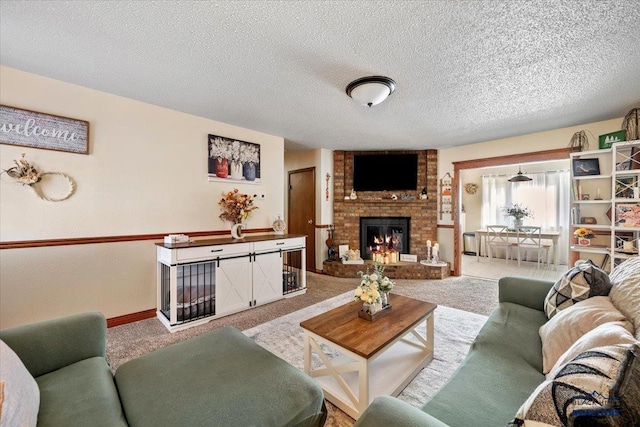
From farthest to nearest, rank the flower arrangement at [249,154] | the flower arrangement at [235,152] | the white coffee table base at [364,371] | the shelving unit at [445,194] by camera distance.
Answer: the shelving unit at [445,194]
the flower arrangement at [249,154]
the flower arrangement at [235,152]
the white coffee table base at [364,371]

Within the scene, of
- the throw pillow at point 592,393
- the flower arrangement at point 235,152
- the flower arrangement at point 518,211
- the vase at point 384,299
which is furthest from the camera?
the flower arrangement at point 518,211

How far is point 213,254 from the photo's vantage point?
9.34 feet

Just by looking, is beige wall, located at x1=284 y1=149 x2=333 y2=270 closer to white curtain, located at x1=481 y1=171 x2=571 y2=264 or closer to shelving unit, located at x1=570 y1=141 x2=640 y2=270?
shelving unit, located at x1=570 y1=141 x2=640 y2=270

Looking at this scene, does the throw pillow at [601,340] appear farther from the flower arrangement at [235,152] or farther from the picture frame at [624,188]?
the flower arrangement at [235,152]

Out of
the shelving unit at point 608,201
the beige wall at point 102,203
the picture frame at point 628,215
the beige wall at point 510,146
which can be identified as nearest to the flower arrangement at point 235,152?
the beige wall at point 102,203

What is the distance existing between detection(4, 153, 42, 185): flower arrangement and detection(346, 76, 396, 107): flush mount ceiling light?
2853mm

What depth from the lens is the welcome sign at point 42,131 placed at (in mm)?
2178

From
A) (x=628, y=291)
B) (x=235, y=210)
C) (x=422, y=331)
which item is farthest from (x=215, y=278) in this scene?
(x=628, y=291)

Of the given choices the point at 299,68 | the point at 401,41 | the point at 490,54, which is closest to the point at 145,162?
the point at 299,68

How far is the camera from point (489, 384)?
45.4 inches

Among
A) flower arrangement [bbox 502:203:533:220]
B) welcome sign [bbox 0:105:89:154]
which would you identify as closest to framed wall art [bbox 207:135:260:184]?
welcome sign [bbox 0:105:89:154]

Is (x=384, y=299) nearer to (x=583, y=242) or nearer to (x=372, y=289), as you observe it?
(x=372, y=289)

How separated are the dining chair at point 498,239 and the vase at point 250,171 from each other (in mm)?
5513

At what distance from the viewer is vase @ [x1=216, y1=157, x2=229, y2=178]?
11.2ft
